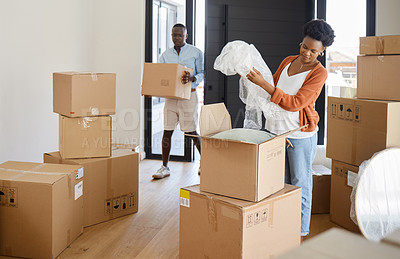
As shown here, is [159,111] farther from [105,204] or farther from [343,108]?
[343,108]

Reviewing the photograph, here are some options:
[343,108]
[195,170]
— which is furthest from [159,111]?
[343,108]

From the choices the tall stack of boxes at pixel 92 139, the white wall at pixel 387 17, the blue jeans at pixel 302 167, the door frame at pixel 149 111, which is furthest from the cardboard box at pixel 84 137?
the white wall at pixel 387 17

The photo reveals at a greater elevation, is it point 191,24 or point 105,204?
point 191,24

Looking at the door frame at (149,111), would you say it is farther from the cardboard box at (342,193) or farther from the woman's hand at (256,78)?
the woman's hand at (256,78)

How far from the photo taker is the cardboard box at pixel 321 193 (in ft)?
10.2

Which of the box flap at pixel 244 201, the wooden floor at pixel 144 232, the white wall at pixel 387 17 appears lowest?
the wooden floor at pixel 144 232

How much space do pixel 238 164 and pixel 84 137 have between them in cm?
129

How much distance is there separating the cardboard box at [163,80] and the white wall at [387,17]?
177 centimetres

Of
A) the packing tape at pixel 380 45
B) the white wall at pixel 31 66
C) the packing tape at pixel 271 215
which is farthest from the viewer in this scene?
the white wall at pixel 31 66

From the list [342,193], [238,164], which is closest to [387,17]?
[342,193]

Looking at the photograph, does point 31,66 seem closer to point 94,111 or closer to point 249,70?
point 94,111

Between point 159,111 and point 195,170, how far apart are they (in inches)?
36.6

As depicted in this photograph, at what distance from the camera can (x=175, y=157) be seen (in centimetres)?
475

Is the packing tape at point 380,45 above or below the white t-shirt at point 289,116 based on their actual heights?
above
